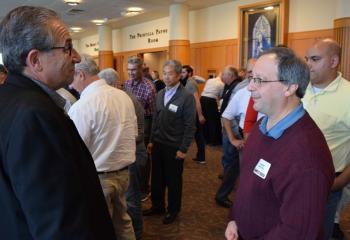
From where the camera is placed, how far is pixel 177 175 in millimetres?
3246

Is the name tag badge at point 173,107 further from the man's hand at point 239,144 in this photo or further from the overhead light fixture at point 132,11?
the overhead light fixture at point 132,11

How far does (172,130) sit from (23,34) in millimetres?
2200

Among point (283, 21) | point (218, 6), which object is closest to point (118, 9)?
point (218, 6)

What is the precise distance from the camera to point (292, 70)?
134 cm

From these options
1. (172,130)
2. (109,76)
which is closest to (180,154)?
(172,130)

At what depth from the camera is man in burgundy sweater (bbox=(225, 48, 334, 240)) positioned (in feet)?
3.79

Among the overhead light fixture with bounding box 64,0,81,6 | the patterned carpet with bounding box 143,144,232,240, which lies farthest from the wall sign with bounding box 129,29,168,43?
the patterned carpet with bounding box 143,144,232,240

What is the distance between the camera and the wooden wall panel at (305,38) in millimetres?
6406

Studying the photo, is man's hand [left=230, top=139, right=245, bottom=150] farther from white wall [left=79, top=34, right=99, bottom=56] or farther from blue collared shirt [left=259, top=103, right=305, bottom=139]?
white wall [left=79, top=34, right=99, bottom=56]

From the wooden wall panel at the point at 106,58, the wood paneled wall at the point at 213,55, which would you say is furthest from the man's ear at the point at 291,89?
the wooden wall panel at the point at 106,58

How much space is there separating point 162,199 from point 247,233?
7.01 feet

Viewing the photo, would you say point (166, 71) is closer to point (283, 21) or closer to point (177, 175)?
point (177, 175)

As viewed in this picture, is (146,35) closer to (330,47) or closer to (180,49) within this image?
(180,49)

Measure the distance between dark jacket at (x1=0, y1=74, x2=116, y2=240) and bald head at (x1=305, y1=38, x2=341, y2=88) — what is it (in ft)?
5.15
